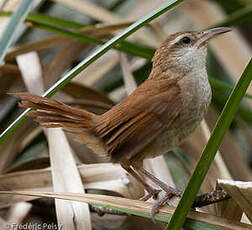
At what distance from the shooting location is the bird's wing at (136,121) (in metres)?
1.97

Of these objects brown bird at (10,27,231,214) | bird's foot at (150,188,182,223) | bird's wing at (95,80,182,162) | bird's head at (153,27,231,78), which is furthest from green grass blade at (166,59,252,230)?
bird's head at (153,27,231,78)

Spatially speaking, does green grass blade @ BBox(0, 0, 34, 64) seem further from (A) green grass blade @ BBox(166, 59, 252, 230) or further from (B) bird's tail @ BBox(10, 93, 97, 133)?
(A) green grass blade @ BBox(166, 59, 252, 230)

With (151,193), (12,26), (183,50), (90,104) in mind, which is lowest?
(151,193)

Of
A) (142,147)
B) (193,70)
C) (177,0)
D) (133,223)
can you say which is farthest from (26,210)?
(177,0)

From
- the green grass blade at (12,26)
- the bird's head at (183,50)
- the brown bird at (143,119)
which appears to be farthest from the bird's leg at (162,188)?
the green grass blade at (12,26)

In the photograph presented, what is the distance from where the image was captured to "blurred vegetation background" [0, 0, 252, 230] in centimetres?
222

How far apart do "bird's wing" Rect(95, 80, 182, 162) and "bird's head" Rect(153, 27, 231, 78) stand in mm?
194

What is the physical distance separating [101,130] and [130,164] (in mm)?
189

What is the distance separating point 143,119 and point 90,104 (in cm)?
81

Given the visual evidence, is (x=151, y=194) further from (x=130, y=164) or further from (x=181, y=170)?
(x=181, y=170)

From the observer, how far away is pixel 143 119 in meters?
1.99

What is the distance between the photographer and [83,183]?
2.24 meters

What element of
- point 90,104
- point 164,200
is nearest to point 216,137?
point 164,200

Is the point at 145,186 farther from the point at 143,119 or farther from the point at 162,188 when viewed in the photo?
the point at 143,119
